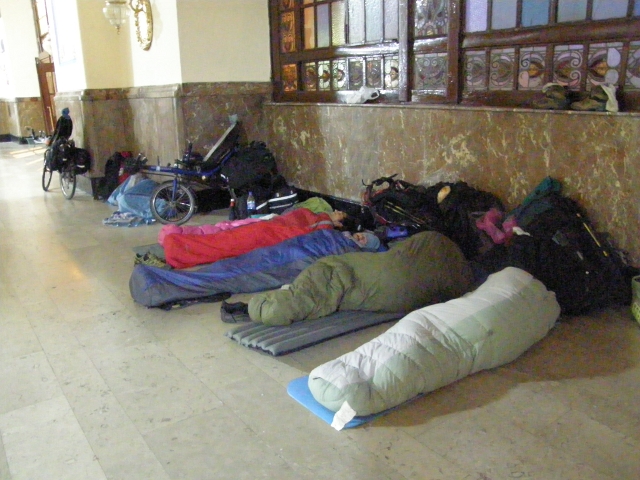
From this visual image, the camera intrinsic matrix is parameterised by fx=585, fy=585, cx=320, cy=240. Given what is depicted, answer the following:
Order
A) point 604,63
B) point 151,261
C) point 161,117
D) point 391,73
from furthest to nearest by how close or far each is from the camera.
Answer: point 161,117
point 391,73
point 151,261
point 604,63

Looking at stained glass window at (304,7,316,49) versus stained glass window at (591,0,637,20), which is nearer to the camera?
stained glass window at (591,0,637,20)

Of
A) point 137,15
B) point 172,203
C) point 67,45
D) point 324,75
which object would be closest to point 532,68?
point 324,75

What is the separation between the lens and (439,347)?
2158 mm

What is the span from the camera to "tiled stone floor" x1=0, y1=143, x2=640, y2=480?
5.89 feet

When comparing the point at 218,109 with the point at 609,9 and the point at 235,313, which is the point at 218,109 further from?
the point at 609,9

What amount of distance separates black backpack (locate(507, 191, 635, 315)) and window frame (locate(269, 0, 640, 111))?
64 cm

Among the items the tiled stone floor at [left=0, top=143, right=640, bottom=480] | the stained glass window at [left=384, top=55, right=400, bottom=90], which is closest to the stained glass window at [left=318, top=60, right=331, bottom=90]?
the stained glass window at [left=384, top=55, right=400, bottom=90]

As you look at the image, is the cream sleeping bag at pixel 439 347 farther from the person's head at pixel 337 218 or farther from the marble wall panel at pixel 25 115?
the marble wall panel at pixel 25 115

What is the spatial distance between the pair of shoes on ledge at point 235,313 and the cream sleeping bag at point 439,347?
31.1 inches

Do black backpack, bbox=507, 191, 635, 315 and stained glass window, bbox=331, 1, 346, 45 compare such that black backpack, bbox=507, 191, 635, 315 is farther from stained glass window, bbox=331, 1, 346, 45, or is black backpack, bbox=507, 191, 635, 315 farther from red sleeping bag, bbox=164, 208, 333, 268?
stained glass window, bbox=331, 1, 346, 45

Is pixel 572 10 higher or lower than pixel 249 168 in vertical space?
higher

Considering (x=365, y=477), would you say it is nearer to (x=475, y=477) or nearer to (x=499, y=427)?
(x=475, y=477)

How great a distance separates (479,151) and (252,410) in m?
2.24

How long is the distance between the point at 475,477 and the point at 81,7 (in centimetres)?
585
